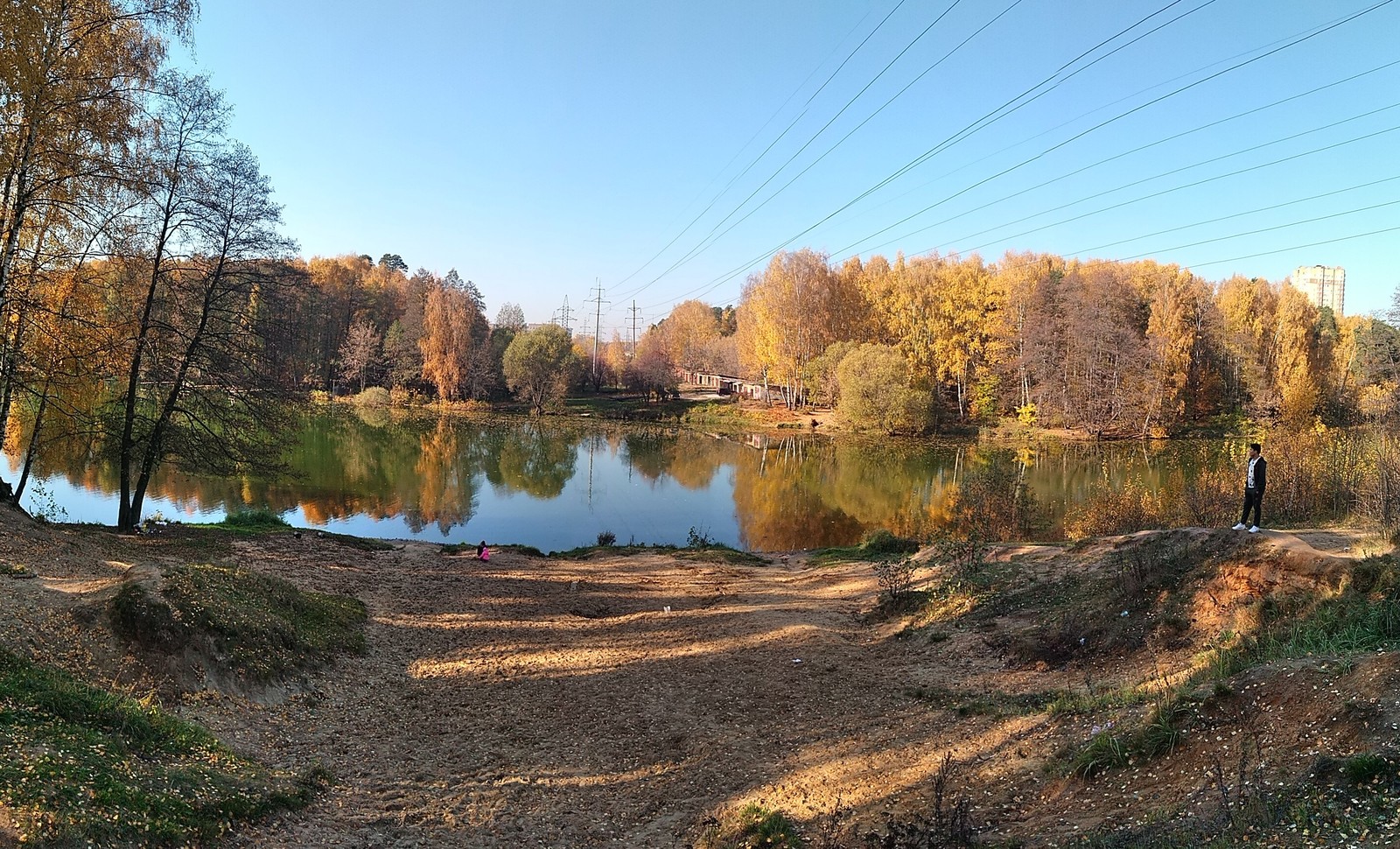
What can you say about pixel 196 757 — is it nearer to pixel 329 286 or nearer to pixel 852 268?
pixel 852 268

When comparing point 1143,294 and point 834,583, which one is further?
point 1143,294

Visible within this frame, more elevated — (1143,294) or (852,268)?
(852,268)

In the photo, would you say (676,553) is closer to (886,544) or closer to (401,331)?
(886,544)

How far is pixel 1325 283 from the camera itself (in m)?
79.0

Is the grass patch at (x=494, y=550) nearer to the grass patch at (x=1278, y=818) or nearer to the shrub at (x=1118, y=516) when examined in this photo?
the shrub at (x=1118, y=516)

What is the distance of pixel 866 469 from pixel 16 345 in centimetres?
3430

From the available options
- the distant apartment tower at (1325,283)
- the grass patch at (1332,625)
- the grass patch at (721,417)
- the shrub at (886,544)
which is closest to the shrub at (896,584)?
the shrub at (886,544)

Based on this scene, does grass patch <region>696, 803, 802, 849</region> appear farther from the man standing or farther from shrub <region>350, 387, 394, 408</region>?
shrub <region>350, 387, 394, 408</region>

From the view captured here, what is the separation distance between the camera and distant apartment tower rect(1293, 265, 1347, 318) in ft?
253

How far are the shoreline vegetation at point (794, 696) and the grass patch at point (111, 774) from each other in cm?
3

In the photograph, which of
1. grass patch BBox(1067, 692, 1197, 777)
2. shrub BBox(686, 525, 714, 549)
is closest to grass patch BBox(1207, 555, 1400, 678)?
grass patch BBox(1067, 692, 1197, 777)

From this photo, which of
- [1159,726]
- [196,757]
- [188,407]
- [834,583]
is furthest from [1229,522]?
[188,407]

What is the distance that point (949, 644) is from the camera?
11320mm

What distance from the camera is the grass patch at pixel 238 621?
7.84 m
